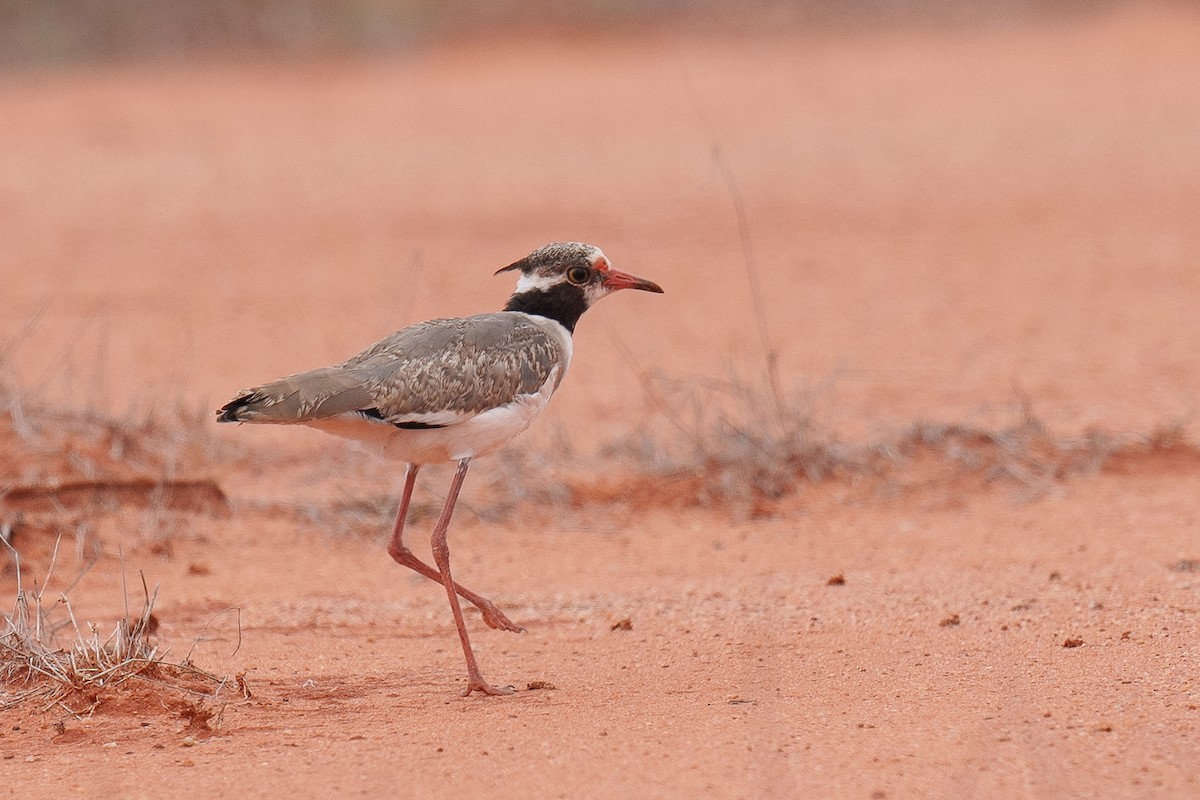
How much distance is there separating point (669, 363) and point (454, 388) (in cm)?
599

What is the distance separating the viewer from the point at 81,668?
5.36 meters

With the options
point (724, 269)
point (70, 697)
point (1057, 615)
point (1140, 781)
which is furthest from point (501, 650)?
point (724, 269)

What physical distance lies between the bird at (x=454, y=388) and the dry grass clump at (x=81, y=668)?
2.57 feet

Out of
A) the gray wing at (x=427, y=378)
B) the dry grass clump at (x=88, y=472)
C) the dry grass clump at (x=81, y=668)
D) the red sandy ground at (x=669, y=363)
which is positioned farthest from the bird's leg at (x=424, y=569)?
the dry grass clump at (x=88, y=472)

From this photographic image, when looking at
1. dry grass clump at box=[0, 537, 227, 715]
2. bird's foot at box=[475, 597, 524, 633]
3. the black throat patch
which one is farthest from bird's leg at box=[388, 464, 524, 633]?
dry grass clump at box=[0, 537, 227, 715]

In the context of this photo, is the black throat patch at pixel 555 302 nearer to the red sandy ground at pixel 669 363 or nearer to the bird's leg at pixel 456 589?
the bird's leg at pixel 456 589

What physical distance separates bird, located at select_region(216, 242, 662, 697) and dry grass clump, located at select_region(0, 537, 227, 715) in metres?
0.78

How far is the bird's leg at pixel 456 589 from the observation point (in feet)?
18.2

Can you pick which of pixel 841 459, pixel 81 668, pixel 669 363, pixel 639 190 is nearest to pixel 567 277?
pixel 81 668

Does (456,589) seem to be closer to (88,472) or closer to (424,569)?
(424,569)

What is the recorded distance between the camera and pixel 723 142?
1862 centimetres

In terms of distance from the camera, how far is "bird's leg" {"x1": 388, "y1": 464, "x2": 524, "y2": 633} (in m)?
6.06

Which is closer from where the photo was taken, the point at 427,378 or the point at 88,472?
the point at 427,378

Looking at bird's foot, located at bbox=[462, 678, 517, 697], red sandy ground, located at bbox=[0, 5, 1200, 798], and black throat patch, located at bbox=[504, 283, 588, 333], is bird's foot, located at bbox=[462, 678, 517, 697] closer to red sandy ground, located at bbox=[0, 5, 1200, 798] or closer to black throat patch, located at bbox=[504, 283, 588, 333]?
red sandy ground, located at bbox=[0, 5, 1200, 798]
